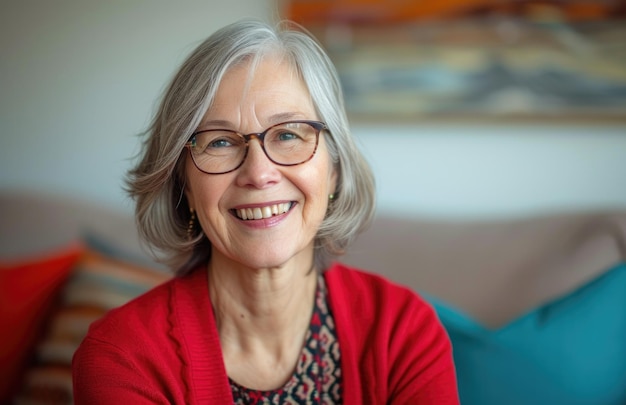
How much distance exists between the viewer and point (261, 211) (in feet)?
3.92

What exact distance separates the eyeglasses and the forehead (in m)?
0.02

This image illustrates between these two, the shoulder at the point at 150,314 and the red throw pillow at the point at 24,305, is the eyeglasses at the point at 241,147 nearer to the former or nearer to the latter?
the shoulder at the point at 150,314

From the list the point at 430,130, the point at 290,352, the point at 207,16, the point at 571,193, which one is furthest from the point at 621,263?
the point at 207,16

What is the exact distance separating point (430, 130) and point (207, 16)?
0.84 metres

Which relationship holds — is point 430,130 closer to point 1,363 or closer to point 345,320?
point 345,320

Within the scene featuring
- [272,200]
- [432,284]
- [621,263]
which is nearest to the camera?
[272,200]

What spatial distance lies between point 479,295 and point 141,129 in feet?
4.23

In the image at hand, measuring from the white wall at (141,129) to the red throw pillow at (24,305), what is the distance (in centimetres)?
35

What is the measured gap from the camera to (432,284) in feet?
6.11

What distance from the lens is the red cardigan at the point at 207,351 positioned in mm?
1193

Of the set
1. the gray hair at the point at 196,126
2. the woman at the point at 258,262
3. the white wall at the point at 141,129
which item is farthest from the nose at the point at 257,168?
the white wall at the point at 141,129

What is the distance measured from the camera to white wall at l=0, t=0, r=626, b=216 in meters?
2.09

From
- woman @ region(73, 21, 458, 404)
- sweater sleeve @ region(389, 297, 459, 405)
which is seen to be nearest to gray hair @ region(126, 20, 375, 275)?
woman @ region(73, 21, 458, 404)

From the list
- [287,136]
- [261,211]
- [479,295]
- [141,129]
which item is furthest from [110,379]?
[141,129]
